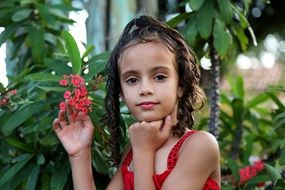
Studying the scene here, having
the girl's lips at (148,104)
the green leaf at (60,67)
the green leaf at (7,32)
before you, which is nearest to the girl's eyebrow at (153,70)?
the girl's lips at (148,104)

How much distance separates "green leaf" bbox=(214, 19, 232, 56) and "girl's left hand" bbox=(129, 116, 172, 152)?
113 centimetres

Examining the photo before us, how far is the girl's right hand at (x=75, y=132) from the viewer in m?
2.15

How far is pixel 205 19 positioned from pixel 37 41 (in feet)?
3.90

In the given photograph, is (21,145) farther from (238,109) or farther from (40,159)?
(238,109)

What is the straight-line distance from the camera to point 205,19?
3.01 metres

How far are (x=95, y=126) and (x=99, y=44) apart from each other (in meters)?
1.88

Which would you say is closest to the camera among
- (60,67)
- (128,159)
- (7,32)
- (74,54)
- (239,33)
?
(128,159)

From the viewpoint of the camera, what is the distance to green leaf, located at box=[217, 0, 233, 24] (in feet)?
9.80

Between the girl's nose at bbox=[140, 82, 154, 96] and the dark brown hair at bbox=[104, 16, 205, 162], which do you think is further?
the dark brown hair at bbox=[104, 16, 205, 162]

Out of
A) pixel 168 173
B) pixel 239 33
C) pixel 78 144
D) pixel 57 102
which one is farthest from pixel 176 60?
pixel 239 33

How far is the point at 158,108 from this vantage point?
6.25ft

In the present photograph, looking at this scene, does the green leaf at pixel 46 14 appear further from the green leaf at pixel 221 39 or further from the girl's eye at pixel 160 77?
the girl's eye at pixel 160 77

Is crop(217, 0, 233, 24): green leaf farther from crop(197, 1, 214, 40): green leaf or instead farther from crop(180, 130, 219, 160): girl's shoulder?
crop(180, 130, 219, 160): girl's shoulder

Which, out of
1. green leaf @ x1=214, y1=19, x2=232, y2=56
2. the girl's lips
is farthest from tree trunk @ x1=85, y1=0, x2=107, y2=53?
the girl's lips
